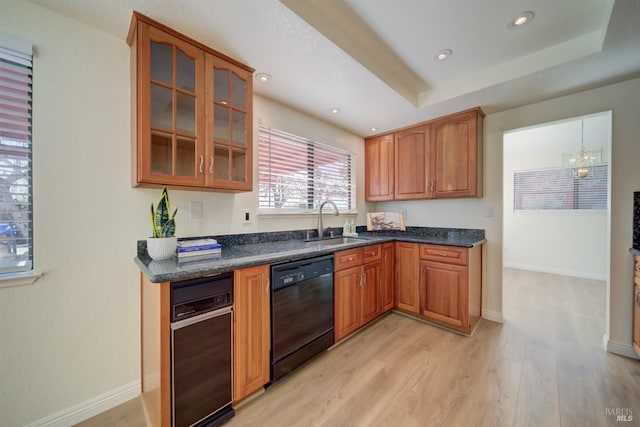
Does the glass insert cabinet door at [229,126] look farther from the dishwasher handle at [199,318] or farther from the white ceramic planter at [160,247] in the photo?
the dishwasher handle at [199,318]

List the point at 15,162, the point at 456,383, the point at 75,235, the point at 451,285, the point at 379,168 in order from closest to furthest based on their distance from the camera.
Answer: the point at 15,162 → the point at 75,235 → the point at 456,383 → the point at 451,285 → the point at 379,168

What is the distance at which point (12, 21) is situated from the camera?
1.23 metres

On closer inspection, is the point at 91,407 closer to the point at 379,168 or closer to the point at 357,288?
A: the point at 357,288

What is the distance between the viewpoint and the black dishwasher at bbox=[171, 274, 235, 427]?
119cm

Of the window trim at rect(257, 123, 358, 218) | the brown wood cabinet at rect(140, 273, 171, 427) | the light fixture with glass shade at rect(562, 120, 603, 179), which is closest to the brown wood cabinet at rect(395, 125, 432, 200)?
the window trim at rect(257, 123, 358, 218)

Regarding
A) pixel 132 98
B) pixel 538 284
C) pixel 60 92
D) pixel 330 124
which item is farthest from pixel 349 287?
pixel 538 284

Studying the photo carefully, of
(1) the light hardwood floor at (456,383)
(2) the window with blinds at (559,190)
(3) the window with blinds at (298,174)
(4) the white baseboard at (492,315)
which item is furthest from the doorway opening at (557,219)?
(3) the window with blinds at (298,174)

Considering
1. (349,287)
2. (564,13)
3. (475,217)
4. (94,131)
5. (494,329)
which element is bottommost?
(494,329)

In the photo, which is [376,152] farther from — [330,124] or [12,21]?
[12,21]

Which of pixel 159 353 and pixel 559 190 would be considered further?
pixel 559 190

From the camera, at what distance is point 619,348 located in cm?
201

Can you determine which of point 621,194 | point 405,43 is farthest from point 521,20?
point 621,194

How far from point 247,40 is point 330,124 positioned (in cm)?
159

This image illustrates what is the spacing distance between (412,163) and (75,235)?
3.20 meters
